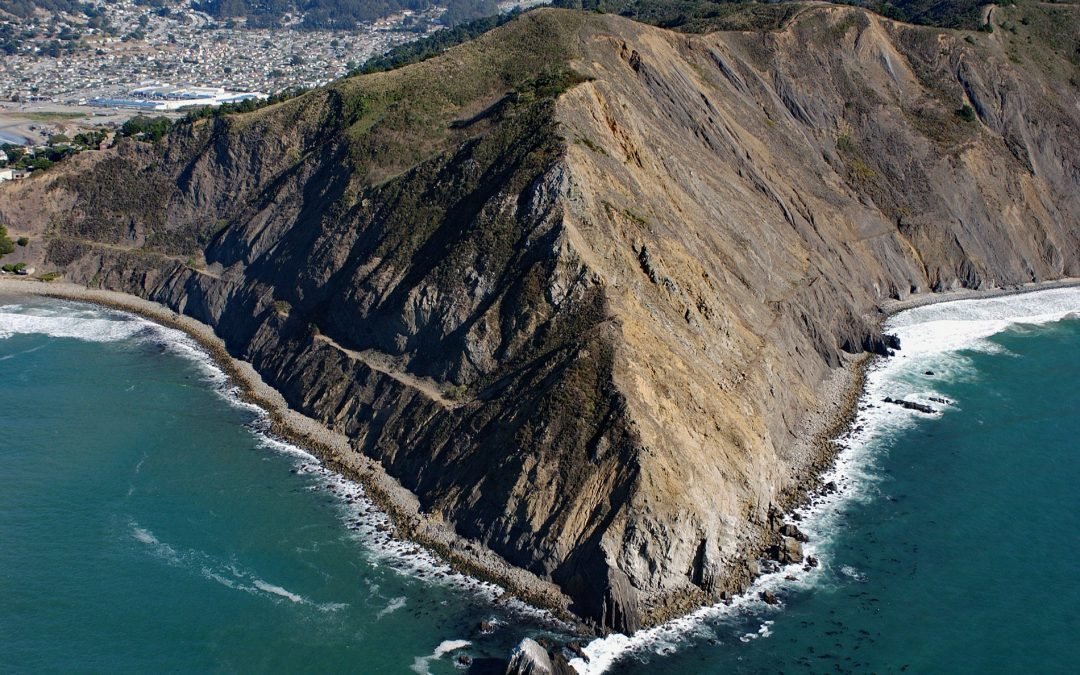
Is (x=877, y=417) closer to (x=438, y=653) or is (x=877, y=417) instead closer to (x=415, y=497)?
(x=415, y=497)

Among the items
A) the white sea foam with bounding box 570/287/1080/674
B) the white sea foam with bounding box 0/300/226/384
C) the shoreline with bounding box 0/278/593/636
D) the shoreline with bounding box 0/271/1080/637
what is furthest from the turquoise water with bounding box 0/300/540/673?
the white sea foam with bounding box 0/300/226/384

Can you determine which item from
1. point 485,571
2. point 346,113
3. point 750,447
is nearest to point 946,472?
point 750,447

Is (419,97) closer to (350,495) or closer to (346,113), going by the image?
(346,113)

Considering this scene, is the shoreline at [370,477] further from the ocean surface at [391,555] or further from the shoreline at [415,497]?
the ocean surface at [391,555]

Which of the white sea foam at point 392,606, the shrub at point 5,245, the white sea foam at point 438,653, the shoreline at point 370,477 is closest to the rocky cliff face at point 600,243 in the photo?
the shoreline at point 370,477

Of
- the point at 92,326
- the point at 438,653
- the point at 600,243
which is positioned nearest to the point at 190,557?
the point at 438,653

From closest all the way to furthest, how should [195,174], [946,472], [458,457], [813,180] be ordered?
[458,457] < [946,472] < [813,180] < [195,174]

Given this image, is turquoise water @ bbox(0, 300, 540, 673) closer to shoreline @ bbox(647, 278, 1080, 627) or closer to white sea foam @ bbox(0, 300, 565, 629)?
white sea foam @ bbox(0, 300, 565, 629)
